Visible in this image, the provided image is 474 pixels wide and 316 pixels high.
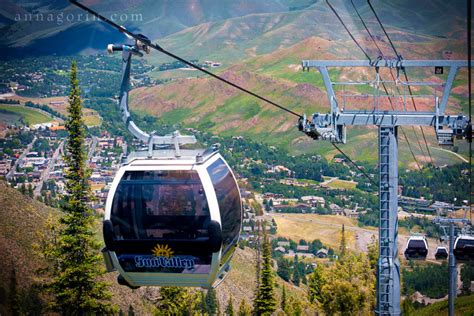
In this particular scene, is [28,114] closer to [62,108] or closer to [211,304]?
[62,108]

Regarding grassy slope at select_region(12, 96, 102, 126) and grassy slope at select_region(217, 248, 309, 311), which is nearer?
grassy slope at select_region(217, 248, 309, 311)

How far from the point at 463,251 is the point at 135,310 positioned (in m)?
36.2

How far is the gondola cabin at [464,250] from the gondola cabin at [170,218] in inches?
546

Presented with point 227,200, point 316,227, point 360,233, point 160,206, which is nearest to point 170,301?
point 227,200

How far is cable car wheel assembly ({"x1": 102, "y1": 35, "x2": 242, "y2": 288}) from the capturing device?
13.8 metres

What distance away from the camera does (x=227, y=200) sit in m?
14.5

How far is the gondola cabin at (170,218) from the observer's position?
1383 centimetres

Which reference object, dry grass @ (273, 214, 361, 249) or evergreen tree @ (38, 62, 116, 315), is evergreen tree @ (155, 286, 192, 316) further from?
dry grass @ (273, 214, 361, 249)

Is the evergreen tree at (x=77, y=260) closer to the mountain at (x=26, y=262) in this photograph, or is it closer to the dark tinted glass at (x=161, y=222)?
the mountain at (x=26, y=262)

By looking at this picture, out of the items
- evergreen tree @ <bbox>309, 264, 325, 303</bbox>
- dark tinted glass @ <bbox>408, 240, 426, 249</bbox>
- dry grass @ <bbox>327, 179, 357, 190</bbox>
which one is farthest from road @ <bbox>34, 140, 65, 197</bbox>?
dark tinted glass @ <bbox>408, 240, 426, 249</bbox>

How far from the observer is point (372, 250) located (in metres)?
52.0


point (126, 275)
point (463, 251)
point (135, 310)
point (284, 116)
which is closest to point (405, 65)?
point (126, 275)

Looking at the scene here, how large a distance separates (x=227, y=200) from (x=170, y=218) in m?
1.00

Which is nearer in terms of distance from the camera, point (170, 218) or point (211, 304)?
point (170, 218)
